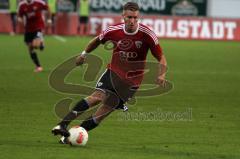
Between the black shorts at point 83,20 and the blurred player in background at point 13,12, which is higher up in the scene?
the blurred player in background at point 13,12

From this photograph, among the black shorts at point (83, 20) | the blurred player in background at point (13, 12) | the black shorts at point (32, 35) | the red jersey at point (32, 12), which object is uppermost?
the red jersey at point (32, 12)

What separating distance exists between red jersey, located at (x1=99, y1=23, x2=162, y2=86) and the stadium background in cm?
106

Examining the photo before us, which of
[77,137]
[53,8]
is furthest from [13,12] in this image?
[77,137]

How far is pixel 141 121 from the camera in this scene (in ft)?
45.9

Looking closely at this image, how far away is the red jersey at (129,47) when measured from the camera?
37.4 ft

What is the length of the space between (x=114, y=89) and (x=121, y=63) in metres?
0.47

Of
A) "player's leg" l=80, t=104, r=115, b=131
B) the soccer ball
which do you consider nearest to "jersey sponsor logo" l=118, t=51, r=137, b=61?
"player's leg" l=80, t=104, r=115, b=131

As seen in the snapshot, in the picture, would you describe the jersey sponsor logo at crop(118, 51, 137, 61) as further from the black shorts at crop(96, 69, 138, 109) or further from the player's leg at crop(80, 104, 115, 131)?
the player's leg at crop(80, 104, 115, 131)

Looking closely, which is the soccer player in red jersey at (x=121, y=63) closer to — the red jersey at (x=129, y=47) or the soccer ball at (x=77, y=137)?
the red jersey at (x=129, y=47)

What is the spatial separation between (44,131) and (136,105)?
13.8 ft

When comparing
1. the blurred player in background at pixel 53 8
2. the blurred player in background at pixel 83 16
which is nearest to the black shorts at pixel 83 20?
the blurred player in background at pixel 83 16

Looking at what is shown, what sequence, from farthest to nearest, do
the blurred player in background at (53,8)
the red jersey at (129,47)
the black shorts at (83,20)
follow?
the blurred player in background at (53,8) < the black shorts at (83,20) < the red jersey at (129,47)

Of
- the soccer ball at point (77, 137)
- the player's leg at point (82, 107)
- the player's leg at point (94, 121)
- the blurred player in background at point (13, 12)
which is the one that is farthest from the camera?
the blurred player in background at point (13, 12)

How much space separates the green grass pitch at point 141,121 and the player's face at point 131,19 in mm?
1670
